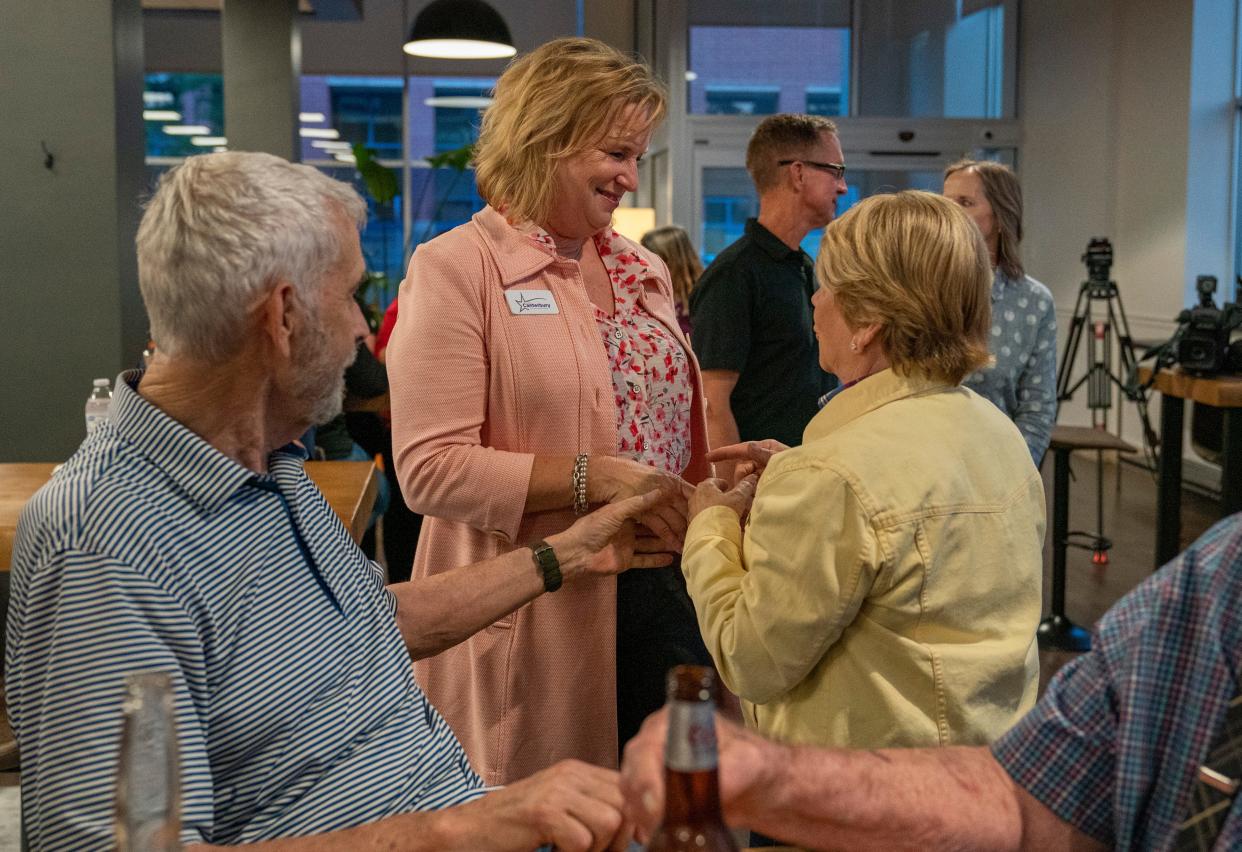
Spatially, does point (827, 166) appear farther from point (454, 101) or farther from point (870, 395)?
point (454, 101)

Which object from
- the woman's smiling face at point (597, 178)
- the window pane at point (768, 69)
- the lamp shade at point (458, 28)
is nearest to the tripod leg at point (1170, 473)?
the woman's smiling face at point (597, 178)

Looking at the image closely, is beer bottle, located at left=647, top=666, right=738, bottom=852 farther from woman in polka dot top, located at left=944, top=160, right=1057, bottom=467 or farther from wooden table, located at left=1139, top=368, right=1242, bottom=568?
wooden table, located at left=1139, top=368, right=1242, bottom=568

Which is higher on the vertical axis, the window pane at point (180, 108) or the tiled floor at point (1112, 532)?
the window pane at point (180, 108)

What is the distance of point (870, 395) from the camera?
178 cm

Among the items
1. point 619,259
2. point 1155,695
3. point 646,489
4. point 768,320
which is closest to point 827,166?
point 768,320

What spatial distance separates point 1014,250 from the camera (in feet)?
13.3

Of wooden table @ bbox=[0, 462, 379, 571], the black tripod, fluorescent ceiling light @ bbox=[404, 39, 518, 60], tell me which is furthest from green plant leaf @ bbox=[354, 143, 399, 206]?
wooden table @ bbox=[0, 462, 379, 571]

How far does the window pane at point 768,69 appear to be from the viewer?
36.6ft

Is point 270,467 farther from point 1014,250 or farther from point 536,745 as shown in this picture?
point 1014,250

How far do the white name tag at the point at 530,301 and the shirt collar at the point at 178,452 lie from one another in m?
0.82

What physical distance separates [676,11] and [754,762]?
10.5 metres

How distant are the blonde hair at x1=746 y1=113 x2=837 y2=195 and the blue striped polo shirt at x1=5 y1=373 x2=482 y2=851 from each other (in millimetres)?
2379

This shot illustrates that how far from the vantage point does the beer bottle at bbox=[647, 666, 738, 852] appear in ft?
2.65

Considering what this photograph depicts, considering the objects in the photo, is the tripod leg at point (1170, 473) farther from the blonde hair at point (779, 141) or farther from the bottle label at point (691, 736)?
the bottle label at point (691, 736)
